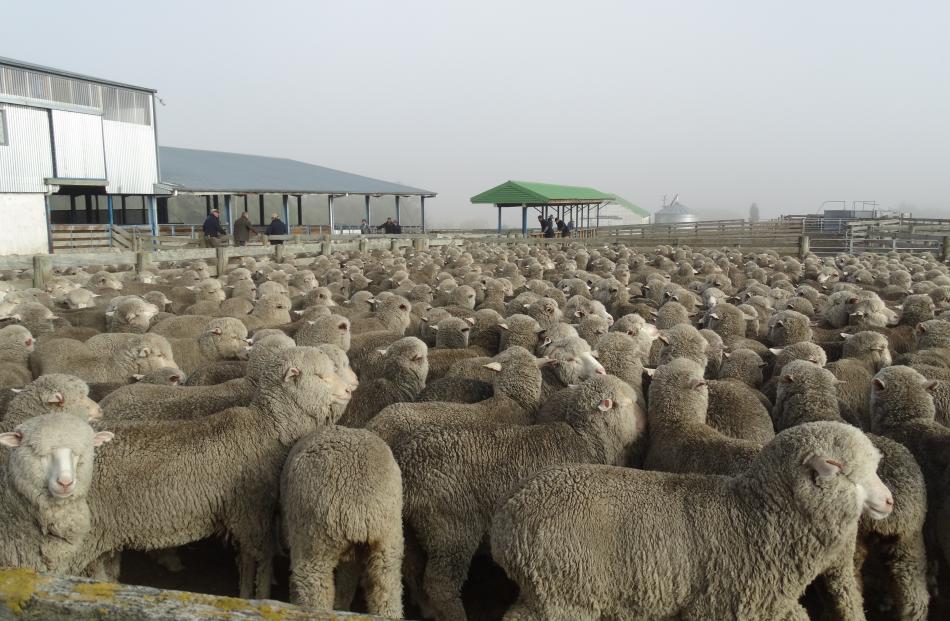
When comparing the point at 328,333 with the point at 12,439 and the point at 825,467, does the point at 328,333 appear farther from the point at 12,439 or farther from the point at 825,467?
the point at 825,467

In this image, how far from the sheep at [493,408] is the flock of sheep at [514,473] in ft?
0.07

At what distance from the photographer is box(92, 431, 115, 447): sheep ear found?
155 inches

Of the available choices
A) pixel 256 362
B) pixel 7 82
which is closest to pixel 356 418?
pixel 256 362

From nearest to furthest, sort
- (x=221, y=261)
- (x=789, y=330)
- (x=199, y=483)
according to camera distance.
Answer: (x=199, y=483)
(x=789, y=330)
(x=221, y=261)

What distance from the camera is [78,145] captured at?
28141 mm

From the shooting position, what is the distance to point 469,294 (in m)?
10.9

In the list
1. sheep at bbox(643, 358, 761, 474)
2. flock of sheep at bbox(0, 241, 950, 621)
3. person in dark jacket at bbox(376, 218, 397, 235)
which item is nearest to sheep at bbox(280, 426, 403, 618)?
flock of sheep at bbox(0, 241, 950, 621)

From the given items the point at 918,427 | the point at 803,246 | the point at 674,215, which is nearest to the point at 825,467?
the point at 918,427

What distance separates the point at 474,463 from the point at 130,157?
31.4 m

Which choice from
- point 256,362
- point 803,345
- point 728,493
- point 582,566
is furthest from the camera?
point 803,345

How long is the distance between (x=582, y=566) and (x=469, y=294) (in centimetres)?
773

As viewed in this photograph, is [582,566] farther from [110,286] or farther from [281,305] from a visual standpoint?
[110,286]

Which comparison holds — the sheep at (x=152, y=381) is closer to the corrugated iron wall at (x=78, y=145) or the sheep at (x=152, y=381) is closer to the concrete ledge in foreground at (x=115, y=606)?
the concrete ledge in foreground at (x=115, y=606)

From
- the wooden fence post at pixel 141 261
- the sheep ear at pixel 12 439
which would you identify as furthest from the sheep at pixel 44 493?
the wooden fence post at pixel 141 261
